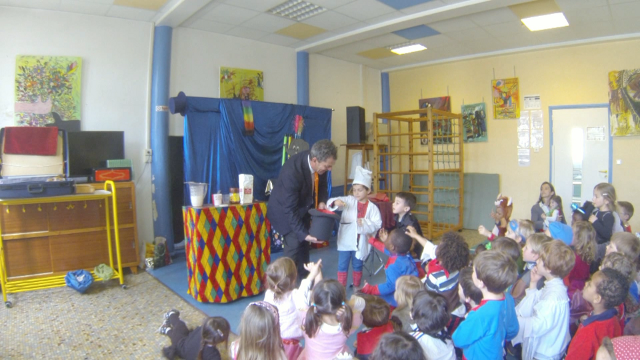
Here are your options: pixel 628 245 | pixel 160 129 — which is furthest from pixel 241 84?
pixel 628 245

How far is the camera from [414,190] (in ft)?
25.5

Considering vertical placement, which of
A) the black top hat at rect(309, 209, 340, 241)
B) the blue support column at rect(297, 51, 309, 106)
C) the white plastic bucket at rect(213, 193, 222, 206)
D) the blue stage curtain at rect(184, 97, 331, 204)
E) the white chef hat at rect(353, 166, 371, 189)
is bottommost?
the black top hat at rect(309, 209, 340, 241)

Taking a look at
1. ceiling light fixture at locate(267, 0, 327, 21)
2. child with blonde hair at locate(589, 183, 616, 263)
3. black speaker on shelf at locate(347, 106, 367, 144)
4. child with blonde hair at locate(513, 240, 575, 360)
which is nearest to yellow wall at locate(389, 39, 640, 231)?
black speaker on shelf at locate(347, 106, 367, 144)

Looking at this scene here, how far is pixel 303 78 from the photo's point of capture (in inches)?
259

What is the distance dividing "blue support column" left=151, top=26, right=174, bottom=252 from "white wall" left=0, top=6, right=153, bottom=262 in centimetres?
11

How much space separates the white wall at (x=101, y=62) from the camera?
14.3ft

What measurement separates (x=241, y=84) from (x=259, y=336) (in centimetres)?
479

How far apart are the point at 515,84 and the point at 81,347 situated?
23.0 feet

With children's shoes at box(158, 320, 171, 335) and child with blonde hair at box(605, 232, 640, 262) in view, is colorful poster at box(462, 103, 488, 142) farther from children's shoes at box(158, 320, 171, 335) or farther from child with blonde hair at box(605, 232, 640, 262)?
children's shoes at box(158, 320, 171, 335)

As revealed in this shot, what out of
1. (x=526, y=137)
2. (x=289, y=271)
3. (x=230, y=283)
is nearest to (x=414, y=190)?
(x=526, y=137)

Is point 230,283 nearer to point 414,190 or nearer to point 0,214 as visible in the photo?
point 0,214

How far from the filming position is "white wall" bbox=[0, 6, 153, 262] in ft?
14.3

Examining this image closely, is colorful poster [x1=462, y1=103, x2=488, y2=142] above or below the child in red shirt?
above

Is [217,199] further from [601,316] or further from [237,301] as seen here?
[601,316]
